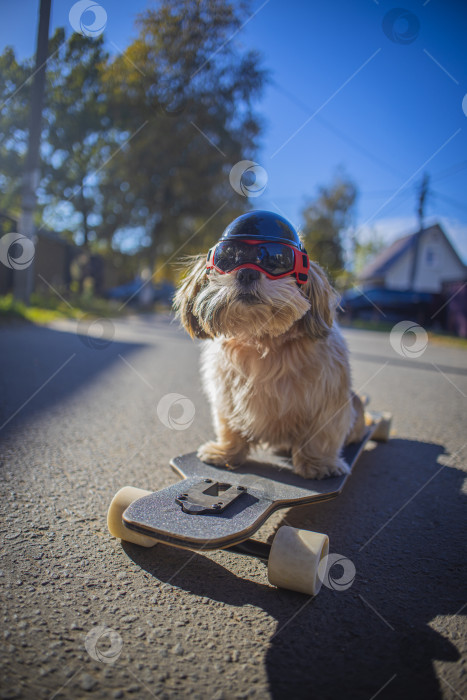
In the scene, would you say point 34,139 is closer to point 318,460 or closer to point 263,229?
point 263,229

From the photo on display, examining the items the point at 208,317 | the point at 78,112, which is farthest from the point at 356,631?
the point at 78,112

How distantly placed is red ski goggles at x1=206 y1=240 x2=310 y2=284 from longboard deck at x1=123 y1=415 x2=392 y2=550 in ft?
3.28

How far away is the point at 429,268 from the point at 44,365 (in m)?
39.1

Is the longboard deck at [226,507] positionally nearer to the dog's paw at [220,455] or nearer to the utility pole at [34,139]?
the dog's paw at [220,455]

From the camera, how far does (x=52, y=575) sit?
1.55 meters

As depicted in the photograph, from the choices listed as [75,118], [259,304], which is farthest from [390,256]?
Answer: [259,304]

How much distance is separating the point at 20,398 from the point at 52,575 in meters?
2.67

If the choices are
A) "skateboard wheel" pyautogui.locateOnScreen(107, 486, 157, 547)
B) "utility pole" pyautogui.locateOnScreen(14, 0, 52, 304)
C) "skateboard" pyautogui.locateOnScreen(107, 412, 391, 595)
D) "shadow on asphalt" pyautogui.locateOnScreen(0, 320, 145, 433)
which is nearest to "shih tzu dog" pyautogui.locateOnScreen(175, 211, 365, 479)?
"skateboard" pyautogui.locateOnScreen(107, 412, 391, 595)

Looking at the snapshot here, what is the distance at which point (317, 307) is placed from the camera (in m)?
2.36

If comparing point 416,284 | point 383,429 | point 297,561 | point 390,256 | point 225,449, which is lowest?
point 297,561

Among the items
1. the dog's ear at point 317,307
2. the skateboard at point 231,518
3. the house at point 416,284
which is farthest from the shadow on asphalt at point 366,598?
the house at point 416,284

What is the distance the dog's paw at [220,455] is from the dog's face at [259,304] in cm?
63

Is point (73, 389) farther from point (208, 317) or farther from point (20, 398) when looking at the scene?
point (208, 317)

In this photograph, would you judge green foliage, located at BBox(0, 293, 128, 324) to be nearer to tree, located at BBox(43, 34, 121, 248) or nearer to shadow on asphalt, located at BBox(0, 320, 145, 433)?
shadow on asphalt, located at BBox(0, 320, 145, 433)
